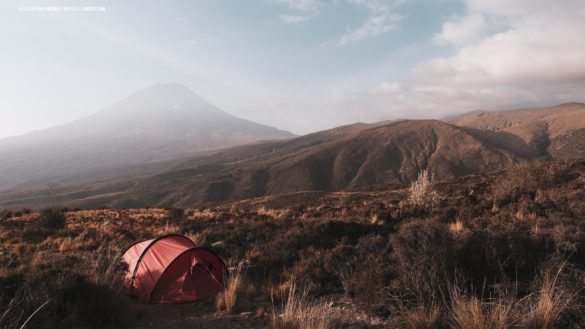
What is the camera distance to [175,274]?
7.72m

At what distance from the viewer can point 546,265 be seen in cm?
606

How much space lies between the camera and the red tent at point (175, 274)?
747 centimetres

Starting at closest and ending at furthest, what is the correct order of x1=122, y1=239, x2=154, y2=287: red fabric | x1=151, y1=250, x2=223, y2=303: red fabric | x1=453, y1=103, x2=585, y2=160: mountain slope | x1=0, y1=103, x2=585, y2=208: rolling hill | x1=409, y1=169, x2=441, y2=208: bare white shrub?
x1=151, y1=250, x2=223, y2=303: red fabric → x1=122, y1=239, x2=154, y2=287: red fabric → x1=409, y1=169, x2=441, y2=208: bare white shrub → x1=0, y1=103, x2=585, y2=208: rolling hill → x1=453, y1=103, x2=585, y2=160: mountain slope

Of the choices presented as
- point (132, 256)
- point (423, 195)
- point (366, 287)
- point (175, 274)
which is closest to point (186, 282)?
point (175, 274)

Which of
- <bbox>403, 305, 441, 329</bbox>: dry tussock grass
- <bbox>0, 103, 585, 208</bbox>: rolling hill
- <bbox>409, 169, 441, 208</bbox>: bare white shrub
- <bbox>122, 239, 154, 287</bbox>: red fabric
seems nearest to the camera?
<bbox>403, 305, 441, 329</bbox>: dry tussock grass

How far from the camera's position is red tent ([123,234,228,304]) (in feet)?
24.5

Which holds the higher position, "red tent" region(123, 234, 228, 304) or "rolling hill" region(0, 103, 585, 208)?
"red tent" region(123, 234, 228, 304)

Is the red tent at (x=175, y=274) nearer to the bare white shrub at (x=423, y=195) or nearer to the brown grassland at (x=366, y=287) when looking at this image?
the brown grassland at (x=366, y=287)

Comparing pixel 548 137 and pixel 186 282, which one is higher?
pixel 186 282

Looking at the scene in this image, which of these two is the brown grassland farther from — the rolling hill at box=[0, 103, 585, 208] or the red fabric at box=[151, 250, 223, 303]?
the rolling hill at box=[0, 103, 585, 208]

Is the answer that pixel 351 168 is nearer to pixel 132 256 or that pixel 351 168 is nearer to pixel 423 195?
pixel 423 195

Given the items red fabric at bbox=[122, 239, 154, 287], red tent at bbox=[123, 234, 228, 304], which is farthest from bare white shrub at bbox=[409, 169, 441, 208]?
red fabric at bbox=[122, 239, 154, 287]

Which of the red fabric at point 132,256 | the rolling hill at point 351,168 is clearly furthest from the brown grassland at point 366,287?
the rolling hill at point 351,168

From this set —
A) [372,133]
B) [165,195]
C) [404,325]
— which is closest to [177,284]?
[404,325]
